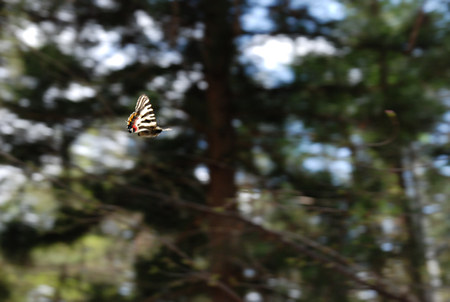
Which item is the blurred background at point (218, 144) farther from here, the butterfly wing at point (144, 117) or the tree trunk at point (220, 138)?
the butterfly wing at point (144, 117)

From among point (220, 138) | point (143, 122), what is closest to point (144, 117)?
point (143, 122)

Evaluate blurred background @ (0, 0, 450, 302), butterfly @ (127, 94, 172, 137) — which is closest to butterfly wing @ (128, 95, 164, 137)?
butterfly @ (127, 94, 172, 137)

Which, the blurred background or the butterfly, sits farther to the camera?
the blurred background

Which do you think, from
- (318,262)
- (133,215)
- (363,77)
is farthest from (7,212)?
(363,77)

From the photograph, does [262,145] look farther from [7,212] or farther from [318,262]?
[7,212]

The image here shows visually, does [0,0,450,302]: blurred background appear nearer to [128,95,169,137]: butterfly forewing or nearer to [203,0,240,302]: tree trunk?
[203,0,240,302]: tree trunk

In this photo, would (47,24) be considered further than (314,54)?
Yes
